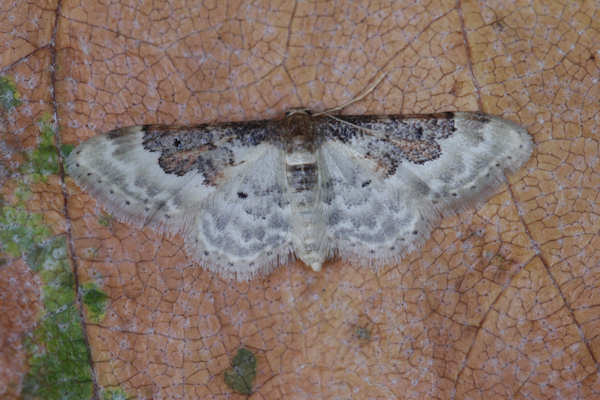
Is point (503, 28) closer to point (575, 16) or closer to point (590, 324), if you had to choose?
point (575, 16)

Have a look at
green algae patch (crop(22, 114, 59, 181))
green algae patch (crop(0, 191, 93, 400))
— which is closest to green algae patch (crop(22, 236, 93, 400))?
green algae patch (crop(0, 191, 93, 400))

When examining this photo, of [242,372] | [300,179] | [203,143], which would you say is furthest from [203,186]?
[242,372]

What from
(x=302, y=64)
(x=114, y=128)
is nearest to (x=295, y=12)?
(x=302, y=64)

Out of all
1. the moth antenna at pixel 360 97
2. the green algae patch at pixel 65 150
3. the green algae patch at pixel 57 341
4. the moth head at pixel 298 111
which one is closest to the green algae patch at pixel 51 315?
the green algae patch at pixel 57 341

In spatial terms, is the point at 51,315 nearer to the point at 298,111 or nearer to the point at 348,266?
the point at 348,266

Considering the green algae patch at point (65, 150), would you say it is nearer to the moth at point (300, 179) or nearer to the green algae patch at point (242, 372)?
the moth at point (300, 179)

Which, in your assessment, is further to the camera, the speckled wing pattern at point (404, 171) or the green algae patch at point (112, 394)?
the speckled wing pattern at point (404, 171)

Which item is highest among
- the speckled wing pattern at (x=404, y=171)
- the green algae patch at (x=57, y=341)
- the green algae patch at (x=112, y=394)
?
the speckled wing pattern at (x=404, y=171)

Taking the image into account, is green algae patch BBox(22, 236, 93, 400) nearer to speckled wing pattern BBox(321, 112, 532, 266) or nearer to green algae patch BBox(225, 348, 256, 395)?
green algae patch BBox(225, 348, 256, 395)
